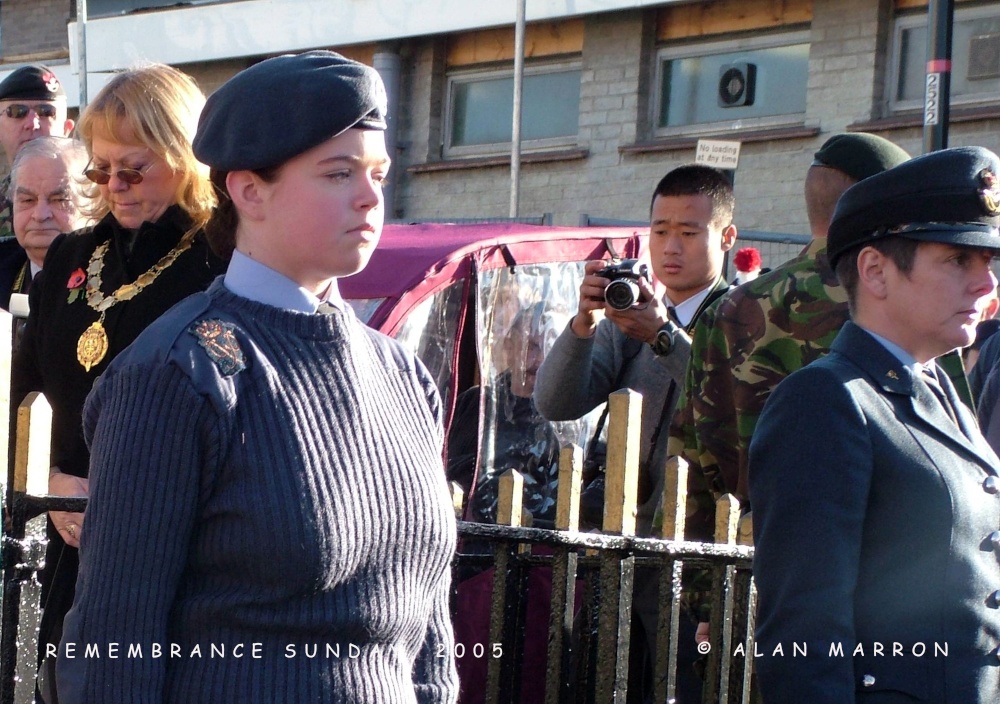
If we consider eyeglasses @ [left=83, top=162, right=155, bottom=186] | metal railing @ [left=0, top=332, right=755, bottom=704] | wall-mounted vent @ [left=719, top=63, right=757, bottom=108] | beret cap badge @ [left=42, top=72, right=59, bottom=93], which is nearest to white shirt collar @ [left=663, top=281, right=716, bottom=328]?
metal railing @ [left=0, top=332, right=755, bottom=704]

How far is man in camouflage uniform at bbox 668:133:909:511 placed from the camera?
12.4ft

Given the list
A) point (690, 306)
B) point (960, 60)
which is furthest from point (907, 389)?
point (960, 60)

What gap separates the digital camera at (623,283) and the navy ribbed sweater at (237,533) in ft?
7.05

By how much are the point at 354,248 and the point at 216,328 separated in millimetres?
224

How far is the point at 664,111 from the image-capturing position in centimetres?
1452

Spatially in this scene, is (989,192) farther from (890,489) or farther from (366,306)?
(366,306)

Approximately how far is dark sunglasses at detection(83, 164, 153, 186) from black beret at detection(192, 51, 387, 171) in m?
1.15

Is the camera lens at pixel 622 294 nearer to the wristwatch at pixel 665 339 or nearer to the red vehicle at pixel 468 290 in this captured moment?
the wristwatch at pixel 665 339

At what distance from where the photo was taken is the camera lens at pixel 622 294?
423 cm

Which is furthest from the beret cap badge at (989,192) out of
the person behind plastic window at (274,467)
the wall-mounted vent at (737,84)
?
the wall-mounted vent at (737,84)

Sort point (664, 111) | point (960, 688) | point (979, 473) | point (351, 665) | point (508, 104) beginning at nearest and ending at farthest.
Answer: point (351, 665) → point (960, 688) → point (979, 473) → point (664, 111) → point (508, 104)

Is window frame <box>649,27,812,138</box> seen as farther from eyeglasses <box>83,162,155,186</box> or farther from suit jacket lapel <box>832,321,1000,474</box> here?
suit jacket lapel <box>832,321,1000,474</box>

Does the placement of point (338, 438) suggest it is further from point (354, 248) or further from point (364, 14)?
point (364, 14)

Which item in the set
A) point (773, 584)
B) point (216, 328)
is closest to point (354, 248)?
point (216, 328)
